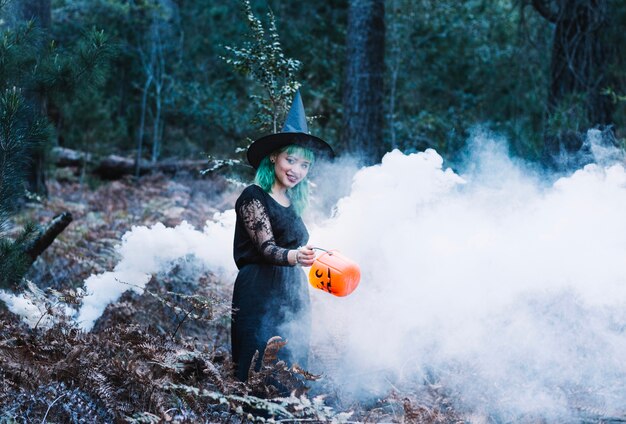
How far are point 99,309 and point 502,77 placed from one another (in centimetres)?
1354

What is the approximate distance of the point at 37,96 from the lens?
4.71 metres

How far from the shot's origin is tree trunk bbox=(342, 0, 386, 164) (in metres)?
9.45

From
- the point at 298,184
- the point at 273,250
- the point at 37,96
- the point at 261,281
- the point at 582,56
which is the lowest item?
the point at 261,281

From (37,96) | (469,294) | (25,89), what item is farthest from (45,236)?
(469,294)

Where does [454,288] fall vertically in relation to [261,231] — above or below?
above

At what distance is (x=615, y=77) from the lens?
8516 mm

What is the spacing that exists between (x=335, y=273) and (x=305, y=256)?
20 cm

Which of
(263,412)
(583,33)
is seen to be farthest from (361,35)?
(263,412)

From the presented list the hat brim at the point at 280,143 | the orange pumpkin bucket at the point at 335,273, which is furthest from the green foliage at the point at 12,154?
the orange pumpkin bucket at the point at 335,273

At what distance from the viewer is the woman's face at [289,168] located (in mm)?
4016

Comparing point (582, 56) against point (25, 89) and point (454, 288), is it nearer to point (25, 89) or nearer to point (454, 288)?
point (454, 288)

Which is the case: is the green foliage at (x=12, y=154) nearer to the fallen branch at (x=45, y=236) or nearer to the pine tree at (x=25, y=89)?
the pine tree at (x=25, y=89)

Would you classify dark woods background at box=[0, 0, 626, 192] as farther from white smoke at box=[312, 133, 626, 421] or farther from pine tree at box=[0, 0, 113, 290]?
pine tree at box=[0, 0, 113, 290]

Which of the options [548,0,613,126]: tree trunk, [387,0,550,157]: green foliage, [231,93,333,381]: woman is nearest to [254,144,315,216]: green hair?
[231,93,333,381]: woman
